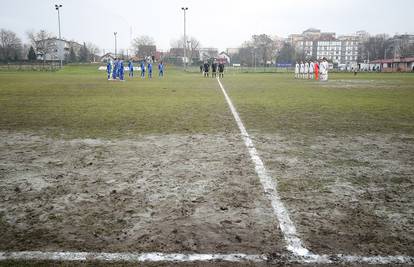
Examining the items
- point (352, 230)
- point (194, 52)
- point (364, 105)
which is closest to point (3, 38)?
point (194, 52)

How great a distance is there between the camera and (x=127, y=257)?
2.93 m

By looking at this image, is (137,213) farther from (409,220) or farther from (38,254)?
(409,220)

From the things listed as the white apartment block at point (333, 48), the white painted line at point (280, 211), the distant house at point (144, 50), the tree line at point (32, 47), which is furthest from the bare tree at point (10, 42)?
the white apartment block at point (333, 48)

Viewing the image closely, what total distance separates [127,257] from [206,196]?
1.52 meters

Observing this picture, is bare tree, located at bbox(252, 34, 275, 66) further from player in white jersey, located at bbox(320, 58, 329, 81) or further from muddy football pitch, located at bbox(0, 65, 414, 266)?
muddy football pitch, located at bbox(0, 65, 414, 266)

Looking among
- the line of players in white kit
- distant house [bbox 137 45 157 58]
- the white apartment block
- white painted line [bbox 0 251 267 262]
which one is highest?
the white apartment block

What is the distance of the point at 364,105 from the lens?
1389cm

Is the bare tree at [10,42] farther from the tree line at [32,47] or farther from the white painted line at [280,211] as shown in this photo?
the white painted line at [280,211]

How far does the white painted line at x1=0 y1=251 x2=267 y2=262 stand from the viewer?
9.53 feet

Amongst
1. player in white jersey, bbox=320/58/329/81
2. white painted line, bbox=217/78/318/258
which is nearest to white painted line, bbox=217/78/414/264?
white painted line, bbox=217/78/318/258

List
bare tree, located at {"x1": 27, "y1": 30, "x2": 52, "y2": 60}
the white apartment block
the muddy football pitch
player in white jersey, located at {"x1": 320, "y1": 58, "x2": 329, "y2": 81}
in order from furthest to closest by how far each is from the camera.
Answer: the white apartment block < bare tree, located at {"x1": 27, "y1": 30, "x2": 52, "y2": 60} < player in white jersey, located at {"x1": 320, "y1": 58, "x2": 329, "y2": 81} < the muddy football pitch

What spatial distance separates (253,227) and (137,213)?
121 cm

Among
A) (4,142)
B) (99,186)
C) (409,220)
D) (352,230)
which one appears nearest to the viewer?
(352,230)

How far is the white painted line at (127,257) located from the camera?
2.91 meters
